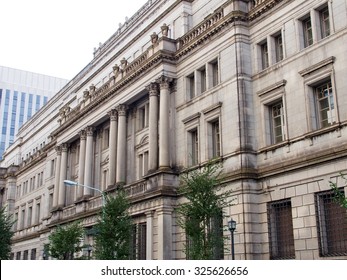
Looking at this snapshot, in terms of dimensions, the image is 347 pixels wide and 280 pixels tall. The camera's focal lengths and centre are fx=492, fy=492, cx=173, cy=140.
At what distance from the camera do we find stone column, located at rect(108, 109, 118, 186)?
3971cm

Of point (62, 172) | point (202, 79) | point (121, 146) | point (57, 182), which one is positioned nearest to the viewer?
point (202, 79)

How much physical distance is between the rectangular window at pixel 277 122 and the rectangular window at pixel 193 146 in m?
6.31

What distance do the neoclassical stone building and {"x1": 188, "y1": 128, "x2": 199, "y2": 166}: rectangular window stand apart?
7 centimetres

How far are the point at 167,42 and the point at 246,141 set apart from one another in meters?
11.5

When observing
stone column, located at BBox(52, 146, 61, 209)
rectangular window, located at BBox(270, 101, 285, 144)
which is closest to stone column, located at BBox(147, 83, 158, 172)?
rectangular window, located at BBox(270, 101, 285, 144)

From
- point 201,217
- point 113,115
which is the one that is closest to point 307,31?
point 201,217

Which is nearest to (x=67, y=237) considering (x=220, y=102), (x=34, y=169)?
(x=220, y=102)

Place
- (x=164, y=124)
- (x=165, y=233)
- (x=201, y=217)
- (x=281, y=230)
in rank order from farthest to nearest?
(x=164, y=124) < (x=165, y=233) < (x=281, y=230) < (x=201, y=217)

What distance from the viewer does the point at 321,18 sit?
→ 26.3m

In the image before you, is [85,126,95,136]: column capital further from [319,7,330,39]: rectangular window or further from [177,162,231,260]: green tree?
[319,7,330,39]: rectangular window

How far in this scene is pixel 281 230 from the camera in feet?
85.8

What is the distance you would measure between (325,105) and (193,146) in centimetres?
1065

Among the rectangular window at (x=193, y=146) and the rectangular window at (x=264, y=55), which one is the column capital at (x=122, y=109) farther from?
the rectangular window at (x=264, y=55)

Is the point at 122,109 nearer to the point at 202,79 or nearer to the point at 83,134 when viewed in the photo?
the point at 83,134
